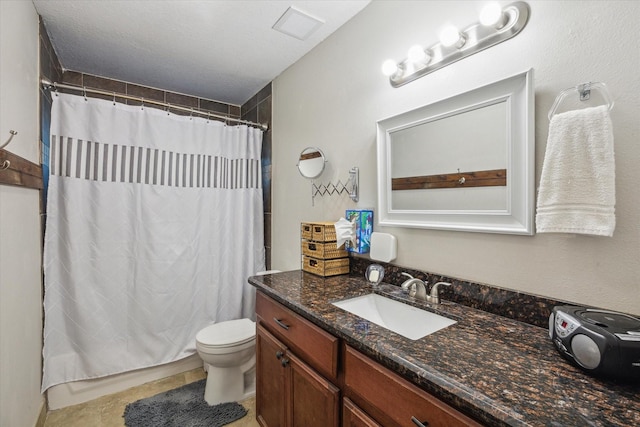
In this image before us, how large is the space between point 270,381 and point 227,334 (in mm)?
649

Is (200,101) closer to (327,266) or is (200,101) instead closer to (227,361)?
(327,266)

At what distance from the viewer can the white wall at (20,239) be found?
4.07 feet

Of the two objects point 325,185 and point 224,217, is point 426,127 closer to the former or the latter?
point 325,185

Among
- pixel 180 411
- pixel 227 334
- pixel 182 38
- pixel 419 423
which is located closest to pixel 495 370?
pixel 419 423

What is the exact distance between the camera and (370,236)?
1.63m

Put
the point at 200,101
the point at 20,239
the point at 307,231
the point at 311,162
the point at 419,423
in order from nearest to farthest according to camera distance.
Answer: the point at 419,423 < the point at 20,239 < the point at 307,231 < the point at 311,162 < the point at 200,101

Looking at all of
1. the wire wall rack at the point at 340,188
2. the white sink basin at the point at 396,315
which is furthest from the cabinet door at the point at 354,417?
the wire wall rack at the point at 340,188

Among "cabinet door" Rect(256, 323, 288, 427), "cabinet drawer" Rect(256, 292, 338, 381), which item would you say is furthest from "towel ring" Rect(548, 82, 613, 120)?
"cabinet door" Rect(256, 323, 288, 427)

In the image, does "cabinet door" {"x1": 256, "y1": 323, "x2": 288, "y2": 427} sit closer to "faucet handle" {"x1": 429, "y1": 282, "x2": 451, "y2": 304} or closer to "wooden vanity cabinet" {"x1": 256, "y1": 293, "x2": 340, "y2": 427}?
"wooden vanity cabinet" {"x1": 256, "y1": 293, "x2": 340, "y2": 427}

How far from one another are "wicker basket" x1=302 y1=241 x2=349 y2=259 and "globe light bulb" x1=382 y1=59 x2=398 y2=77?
923 millimetres

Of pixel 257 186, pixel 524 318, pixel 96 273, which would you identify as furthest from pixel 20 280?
pixel 524 318

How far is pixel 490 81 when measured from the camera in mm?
1145

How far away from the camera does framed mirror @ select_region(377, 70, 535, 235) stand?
1.05 meters

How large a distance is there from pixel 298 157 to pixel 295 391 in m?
1.58
